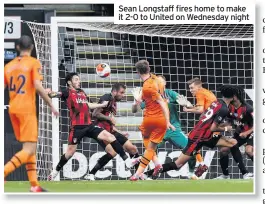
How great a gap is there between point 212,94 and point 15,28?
2.77 metres

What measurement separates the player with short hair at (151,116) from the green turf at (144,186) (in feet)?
1.05

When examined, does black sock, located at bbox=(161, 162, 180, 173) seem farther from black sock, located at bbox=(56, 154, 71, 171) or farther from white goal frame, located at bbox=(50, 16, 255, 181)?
white goal frame, located at bbox=(50, 16, 255, 181)

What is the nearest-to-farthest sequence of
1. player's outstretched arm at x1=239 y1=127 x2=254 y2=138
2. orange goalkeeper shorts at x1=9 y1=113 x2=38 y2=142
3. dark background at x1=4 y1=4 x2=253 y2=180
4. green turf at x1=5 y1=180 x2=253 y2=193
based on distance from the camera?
orange goalkeeper shorts at x1=9 y1=113 x2=38 y2=142 → green turf at x1=5 y1=180 x2=253 y2=193 → player's outstretched arm at x1=239 y1=127 x2=254 y2=138 → dark background at x1=4 y1=4 x2=253 y2=180

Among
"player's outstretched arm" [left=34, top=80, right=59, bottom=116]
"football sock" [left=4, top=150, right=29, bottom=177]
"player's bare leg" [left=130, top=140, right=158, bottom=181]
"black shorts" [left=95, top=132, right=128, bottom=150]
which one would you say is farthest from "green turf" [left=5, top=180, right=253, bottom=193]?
"player's outstretched arm" [left=34, top=80, right=59, bottom=116]

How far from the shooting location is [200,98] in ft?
53.4

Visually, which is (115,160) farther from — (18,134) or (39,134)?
(18,134)

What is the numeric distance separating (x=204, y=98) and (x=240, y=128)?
63 cm

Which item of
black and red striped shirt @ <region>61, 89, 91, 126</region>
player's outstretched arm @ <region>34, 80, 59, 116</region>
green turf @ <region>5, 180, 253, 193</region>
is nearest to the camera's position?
player's outstretched arm @ <region>34, 80, 59, 116</region>

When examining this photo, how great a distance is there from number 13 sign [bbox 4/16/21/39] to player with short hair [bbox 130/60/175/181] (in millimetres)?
1941

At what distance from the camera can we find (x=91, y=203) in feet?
46.3

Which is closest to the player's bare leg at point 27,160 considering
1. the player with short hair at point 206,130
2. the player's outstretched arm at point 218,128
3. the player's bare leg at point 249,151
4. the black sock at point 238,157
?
the player with short hair at point 206,130

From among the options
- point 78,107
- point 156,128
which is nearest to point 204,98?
point 156,128

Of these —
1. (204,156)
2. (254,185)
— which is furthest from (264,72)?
(204,156)

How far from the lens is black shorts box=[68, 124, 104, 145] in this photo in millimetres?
15555
